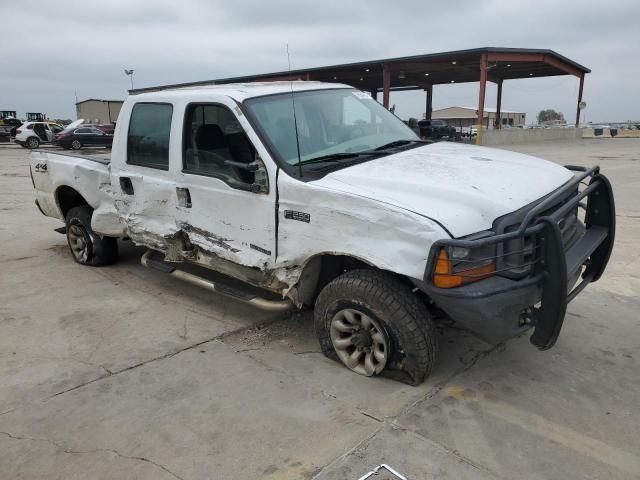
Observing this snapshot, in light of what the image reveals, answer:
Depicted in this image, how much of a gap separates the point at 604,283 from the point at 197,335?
397 cm

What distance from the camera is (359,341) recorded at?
10.9ft

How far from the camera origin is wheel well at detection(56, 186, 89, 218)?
235 inches

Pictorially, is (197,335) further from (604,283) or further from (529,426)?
(604,283)

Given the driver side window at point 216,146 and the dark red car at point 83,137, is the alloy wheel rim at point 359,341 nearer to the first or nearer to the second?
the driver side window at point 216,146

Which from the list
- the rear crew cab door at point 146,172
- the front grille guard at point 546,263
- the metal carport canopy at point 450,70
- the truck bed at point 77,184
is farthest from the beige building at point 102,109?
the front grille guard at point 546,263

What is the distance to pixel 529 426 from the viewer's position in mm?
2865

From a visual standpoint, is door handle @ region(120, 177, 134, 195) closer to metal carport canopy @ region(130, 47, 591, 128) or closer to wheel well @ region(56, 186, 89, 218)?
wheel well @ region(56, 186, 89, 218)

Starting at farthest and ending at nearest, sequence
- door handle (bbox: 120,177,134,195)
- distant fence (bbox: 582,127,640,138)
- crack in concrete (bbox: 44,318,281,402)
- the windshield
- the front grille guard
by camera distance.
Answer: distant fence (bbox: 582,127,640,138) → door handle (bbox: 120,177,134,195) → the windshield → crack in concrete (bbox: 44,318,281,402) → the front grille guard

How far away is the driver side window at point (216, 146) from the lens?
3.74 m

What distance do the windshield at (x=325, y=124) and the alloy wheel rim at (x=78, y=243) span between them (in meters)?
3.17

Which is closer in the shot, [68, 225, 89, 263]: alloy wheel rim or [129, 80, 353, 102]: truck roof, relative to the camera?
[129, 80, 353, 102]: truck roof

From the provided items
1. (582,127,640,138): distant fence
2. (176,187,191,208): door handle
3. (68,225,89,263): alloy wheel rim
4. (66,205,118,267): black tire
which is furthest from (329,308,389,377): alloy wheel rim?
(582,127,640,138): distant fence

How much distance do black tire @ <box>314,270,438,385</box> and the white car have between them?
3189cm

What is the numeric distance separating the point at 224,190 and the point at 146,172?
115 centimetres
